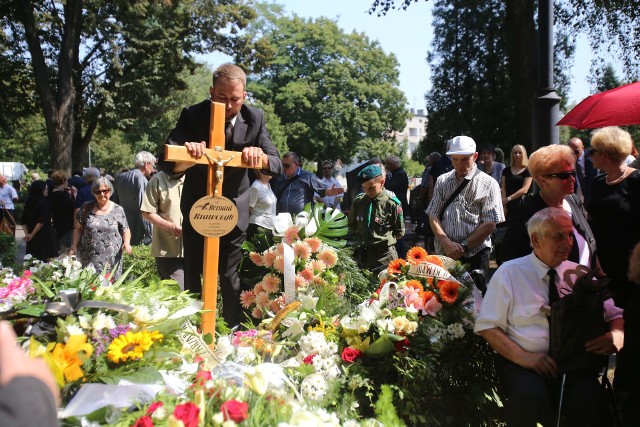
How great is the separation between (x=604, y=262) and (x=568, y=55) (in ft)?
72.2

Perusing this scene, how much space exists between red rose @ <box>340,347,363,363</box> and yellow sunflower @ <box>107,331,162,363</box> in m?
1.05

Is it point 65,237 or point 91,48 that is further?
point 91,48

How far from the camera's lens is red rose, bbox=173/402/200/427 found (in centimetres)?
198

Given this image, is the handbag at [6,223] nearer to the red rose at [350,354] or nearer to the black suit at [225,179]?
the black suit at [225,179]

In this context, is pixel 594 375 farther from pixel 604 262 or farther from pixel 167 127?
pixel 167 127

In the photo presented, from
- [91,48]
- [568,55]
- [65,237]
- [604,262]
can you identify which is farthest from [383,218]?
[91,48]

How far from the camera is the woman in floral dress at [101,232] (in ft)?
21.6

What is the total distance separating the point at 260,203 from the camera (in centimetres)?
694

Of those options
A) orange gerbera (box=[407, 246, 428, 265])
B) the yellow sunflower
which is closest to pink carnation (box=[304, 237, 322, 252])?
orange gerbera (box=[407, 246, 428, 265])

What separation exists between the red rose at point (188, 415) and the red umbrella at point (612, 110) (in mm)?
4188

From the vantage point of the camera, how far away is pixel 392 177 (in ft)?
A: 36.4

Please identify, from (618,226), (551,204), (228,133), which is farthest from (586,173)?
(228,133)

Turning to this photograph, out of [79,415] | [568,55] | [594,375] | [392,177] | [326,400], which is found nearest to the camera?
[79,415]

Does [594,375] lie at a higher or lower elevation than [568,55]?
lower
